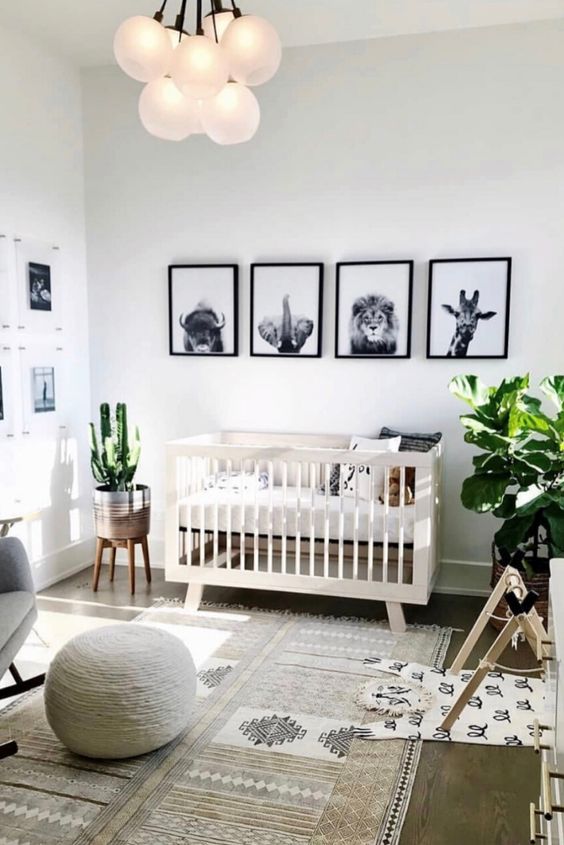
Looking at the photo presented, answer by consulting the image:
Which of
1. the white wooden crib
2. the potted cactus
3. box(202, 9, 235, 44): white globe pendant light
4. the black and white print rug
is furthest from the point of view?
the potted cactus

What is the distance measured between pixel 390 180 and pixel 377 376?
106 centimetres

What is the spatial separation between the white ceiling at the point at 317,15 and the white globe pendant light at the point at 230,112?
1541 mm

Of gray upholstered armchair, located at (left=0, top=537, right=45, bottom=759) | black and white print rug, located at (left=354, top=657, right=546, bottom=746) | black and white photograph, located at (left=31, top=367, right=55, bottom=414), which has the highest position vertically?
black and white photograph, located at (left=31, top=367, right=55, bottom=414)

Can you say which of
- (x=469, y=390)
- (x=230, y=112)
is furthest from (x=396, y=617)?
(x=230, y=112)

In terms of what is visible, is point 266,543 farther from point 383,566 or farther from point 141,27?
point 141,27

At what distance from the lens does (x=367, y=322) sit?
13.6ft

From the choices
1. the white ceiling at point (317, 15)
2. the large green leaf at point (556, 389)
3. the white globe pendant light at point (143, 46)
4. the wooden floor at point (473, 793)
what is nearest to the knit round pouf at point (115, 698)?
the wooden floor at point (473, 793)

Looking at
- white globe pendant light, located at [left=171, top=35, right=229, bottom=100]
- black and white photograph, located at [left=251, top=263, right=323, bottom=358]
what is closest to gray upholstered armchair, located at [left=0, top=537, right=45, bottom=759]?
white globe pendant light, located at [left=171, top=35, right=229, bottom=100]

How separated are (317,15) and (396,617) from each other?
117 inches

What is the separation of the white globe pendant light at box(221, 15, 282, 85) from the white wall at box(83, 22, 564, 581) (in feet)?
6.59

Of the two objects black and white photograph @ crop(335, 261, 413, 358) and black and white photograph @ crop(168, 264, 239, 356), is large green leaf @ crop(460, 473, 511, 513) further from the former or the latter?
black and white photograph @ crop(168, 264, 239, 356)

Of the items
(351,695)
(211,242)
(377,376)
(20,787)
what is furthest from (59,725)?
(211,242)

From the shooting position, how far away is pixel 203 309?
4426 millimetres

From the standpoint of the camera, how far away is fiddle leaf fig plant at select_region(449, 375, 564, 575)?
334 cm
